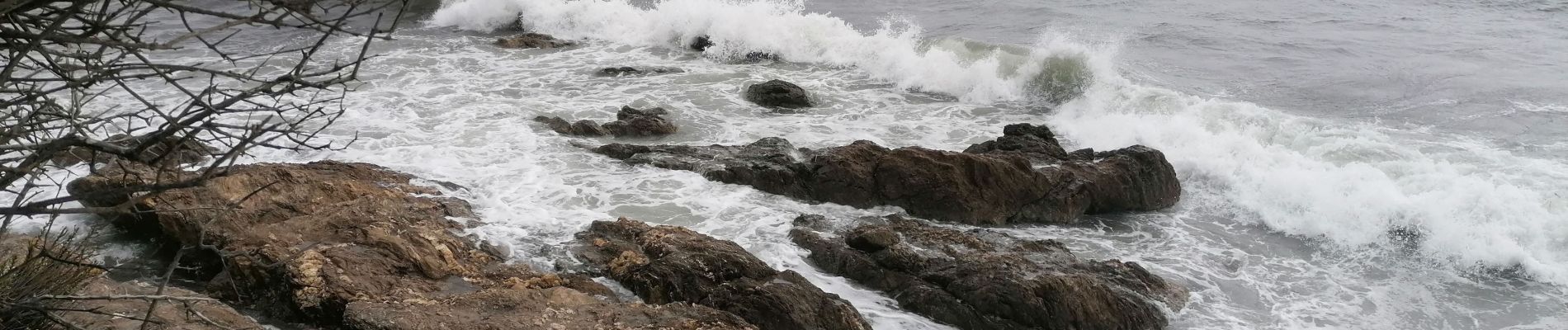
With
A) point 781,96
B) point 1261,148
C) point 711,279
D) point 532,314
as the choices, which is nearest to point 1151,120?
point 1261,148

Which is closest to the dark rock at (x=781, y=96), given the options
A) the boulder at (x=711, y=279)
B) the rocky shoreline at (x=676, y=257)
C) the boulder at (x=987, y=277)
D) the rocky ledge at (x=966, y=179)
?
the rocky ledge at (x=966, y=179)

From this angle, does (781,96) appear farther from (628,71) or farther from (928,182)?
(928,182)

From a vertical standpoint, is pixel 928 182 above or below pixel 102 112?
below

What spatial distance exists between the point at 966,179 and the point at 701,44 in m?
9.61

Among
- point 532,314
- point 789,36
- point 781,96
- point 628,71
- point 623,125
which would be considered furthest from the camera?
point 789,36

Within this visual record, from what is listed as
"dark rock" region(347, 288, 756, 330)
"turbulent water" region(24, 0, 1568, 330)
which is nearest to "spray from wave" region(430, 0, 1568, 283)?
"turbulent water" region(24, 0, 1568, 330)

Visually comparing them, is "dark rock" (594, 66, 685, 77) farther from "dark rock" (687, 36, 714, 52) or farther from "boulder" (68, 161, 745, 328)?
"boulder" (68, 161, 745, 328)

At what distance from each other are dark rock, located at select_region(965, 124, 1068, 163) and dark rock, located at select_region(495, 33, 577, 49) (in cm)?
956

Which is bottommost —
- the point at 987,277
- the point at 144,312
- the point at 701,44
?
the point at 701,44

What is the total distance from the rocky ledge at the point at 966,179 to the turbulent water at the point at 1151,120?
0.20 m

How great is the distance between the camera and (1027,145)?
30.7ft

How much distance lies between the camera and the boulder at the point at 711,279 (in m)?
5.40

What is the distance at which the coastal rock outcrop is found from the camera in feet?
34.5

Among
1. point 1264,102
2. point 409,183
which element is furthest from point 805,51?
point 409,183
